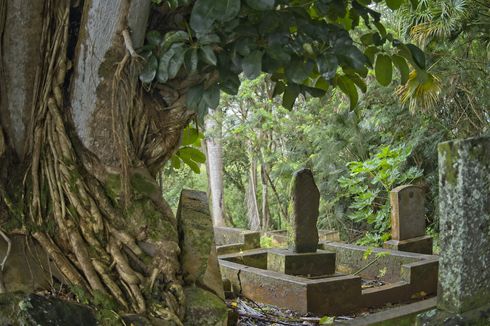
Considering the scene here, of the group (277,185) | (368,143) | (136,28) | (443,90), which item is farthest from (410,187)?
(277,185)

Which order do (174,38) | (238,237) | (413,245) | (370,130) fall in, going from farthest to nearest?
(370,130) < (238,237) < (413,245) < (174,38)

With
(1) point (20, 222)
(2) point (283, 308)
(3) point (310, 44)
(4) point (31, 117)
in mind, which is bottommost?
(2) point (283, 308)

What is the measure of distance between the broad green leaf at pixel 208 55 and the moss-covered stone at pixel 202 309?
47.7 inches

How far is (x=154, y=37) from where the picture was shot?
2.76 meters

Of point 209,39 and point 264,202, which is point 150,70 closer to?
point 209,39

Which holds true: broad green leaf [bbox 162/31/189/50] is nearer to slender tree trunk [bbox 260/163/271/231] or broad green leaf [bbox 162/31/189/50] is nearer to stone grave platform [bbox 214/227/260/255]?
stone grave platform [bbox 214/227/260/255]

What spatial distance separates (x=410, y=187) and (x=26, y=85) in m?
5.92

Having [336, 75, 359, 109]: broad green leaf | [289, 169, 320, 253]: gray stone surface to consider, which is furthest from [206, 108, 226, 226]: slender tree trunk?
[336, 75, 359, 109]: broad green leaf

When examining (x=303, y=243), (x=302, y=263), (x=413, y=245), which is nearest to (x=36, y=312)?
(x=302, y=263)

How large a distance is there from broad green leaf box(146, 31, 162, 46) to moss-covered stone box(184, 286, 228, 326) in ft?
4.25

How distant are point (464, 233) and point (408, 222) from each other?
5.41 metres

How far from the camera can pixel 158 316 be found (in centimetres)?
264

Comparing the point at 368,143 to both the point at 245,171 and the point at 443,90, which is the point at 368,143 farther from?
the point at 245,171

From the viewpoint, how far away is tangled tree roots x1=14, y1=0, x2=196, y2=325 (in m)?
2.67
